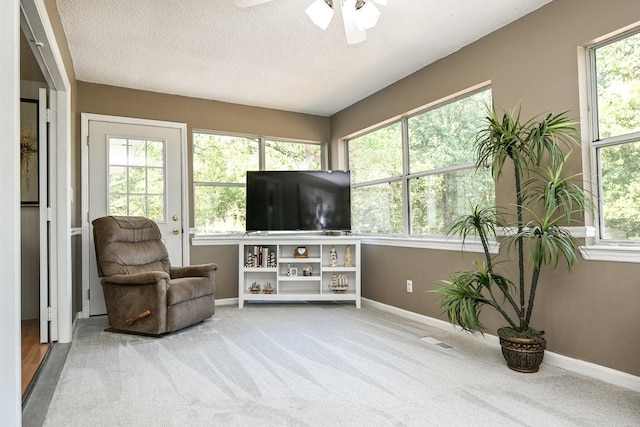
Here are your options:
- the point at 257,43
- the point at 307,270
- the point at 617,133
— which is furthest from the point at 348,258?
the point at 617,133

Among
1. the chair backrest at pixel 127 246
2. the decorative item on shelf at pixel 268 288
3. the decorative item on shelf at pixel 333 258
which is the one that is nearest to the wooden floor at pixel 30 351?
the chair backrest at pixel 127 246

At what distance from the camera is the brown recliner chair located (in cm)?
332

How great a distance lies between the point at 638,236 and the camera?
2.36 metres

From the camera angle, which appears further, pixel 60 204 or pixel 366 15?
pixel 60 204

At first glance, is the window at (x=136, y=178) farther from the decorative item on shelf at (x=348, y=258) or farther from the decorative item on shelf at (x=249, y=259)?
the decorative item on shelf at (x=348, y=258)

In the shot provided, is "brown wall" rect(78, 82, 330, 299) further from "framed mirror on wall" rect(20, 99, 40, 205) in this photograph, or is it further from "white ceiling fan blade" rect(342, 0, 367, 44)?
"white ceiling fan blade" rect(342, 0, 367, 44)

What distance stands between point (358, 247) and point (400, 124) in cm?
145

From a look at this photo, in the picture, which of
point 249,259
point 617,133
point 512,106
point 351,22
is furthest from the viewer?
point 249,259

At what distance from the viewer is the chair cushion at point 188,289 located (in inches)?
133

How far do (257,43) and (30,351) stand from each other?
289 centimetres

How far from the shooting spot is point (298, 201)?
4.75 metres

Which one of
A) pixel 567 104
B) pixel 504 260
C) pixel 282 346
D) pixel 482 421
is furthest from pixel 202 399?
pixel 567 104

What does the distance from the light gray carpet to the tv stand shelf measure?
113 centimetres

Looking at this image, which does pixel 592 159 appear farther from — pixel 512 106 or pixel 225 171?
pixel 225 171
